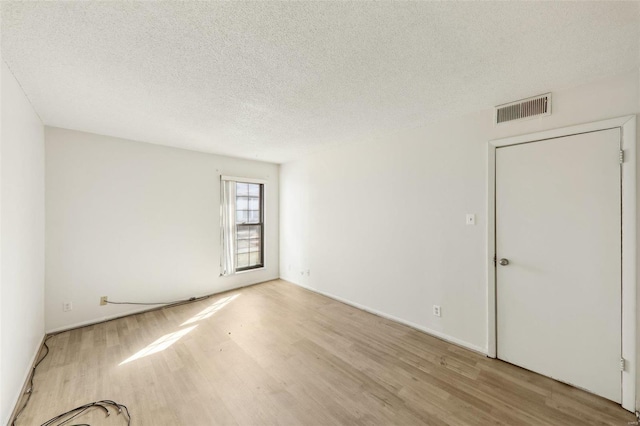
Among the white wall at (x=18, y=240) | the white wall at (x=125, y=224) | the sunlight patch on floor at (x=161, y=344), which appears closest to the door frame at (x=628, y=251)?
the sunlight patch on floor at (x=161, y=344)

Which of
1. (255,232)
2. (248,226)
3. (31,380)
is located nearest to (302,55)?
(31,380)

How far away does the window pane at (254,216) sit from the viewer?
197 inches

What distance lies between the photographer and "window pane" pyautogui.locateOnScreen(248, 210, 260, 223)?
500 cm

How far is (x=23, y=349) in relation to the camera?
2.12 meters

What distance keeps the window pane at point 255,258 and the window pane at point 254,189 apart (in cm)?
124

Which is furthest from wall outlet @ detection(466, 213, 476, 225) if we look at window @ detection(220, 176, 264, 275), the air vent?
window @ detection(220, 176, 264, 275)

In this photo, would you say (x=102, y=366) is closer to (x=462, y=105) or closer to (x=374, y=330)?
(x=374, y=330)

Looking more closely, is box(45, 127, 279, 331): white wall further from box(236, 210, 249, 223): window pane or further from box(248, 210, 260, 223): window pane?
box(248, 210, 260, 223): window pane

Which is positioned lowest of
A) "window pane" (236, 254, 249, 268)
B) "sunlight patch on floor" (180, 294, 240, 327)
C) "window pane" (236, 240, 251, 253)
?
"sunlight patch on floor" (180, 294, 240, 327)

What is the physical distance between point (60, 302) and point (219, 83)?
11.3 feet

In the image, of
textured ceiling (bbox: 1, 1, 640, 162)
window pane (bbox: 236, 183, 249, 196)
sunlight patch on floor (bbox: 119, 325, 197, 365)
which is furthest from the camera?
window pane (bbox: 236, 183, 249, 196)

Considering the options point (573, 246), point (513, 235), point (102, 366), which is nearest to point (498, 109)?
point (513, 235)

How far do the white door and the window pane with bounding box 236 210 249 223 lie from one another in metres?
4.13

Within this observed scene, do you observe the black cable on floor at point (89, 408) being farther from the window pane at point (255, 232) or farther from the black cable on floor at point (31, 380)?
the window pane at point (255, 232)
